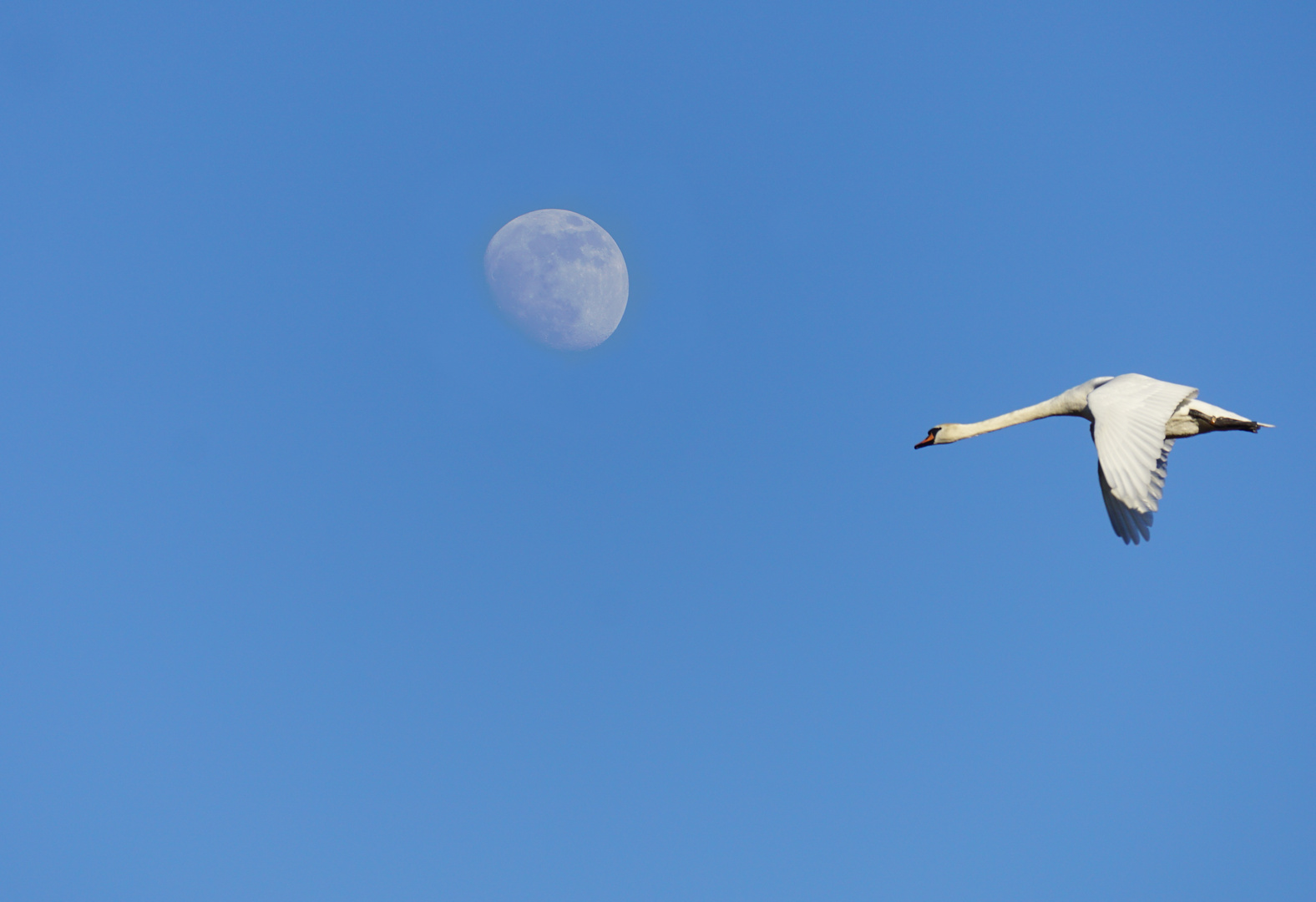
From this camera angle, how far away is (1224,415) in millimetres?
15352

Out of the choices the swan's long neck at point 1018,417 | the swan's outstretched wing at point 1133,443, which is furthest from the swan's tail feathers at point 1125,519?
the swan's long neck at point 1018,417

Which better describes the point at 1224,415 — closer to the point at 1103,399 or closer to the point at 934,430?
the point at 1103,399

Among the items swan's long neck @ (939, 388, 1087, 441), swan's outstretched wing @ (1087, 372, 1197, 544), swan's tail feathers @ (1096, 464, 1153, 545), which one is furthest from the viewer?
swan's long neck @ (939, 388, 1087, 441)

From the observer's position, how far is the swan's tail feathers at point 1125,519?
1366 centimetres

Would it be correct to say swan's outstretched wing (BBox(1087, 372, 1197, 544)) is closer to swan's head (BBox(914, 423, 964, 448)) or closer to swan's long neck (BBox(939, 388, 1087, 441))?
swan's long neck (BBox(939, 388, 1087, 441))

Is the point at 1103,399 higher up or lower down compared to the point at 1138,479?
higher up

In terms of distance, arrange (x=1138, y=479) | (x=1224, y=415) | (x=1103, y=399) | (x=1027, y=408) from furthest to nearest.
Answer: (x=1027, y=408), (x=1224, y=415), (x=1103, y=399), (x=1138, y=479)

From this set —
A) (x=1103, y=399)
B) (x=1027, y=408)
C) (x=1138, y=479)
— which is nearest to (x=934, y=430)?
(x=1027, y=408)

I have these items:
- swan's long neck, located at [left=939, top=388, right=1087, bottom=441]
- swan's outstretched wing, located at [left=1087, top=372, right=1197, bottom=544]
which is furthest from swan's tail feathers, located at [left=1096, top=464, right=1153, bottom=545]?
swan's long neck, located at [left=939, top=388, right=1087, bottom=441]

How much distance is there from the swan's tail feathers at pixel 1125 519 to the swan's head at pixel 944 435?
4.02 m

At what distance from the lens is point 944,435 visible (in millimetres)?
17891

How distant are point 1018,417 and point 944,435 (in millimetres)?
1629

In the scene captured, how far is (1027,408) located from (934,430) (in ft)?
6.65

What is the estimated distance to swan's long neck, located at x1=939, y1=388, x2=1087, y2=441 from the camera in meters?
16.6
